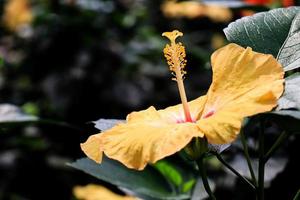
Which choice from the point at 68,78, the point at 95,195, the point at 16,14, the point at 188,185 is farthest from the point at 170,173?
the point at 16,14

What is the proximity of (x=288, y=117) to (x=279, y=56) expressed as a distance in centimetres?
16

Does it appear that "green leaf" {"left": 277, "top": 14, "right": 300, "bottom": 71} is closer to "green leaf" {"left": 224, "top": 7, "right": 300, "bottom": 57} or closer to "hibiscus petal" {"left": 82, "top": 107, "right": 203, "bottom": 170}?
"green leaf" {"left": 224, "top": 7, "right": 300, "bottom": 57}

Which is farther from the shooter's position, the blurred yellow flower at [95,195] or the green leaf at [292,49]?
the blurred yellow flower at [95,195]

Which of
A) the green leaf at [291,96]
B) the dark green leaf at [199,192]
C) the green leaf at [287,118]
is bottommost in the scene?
the dark green leaf at [199,192]

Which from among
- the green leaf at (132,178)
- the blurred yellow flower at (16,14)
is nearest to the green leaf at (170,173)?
the green leaf at (132,178)

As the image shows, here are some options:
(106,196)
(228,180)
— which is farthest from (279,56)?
(106,196)

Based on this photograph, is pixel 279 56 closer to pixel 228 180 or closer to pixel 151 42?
pixel 228 180

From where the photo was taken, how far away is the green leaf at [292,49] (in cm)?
86

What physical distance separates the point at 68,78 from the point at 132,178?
1.46m

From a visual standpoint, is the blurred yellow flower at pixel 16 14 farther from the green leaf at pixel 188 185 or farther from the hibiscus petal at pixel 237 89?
the hibiscus petal at pixel 237 89

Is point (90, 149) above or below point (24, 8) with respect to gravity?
below

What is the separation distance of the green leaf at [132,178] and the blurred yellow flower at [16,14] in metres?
1.81

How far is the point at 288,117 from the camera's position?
0.76m

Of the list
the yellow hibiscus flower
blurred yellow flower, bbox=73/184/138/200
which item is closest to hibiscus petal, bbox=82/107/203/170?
the yellow hibiscus flower
